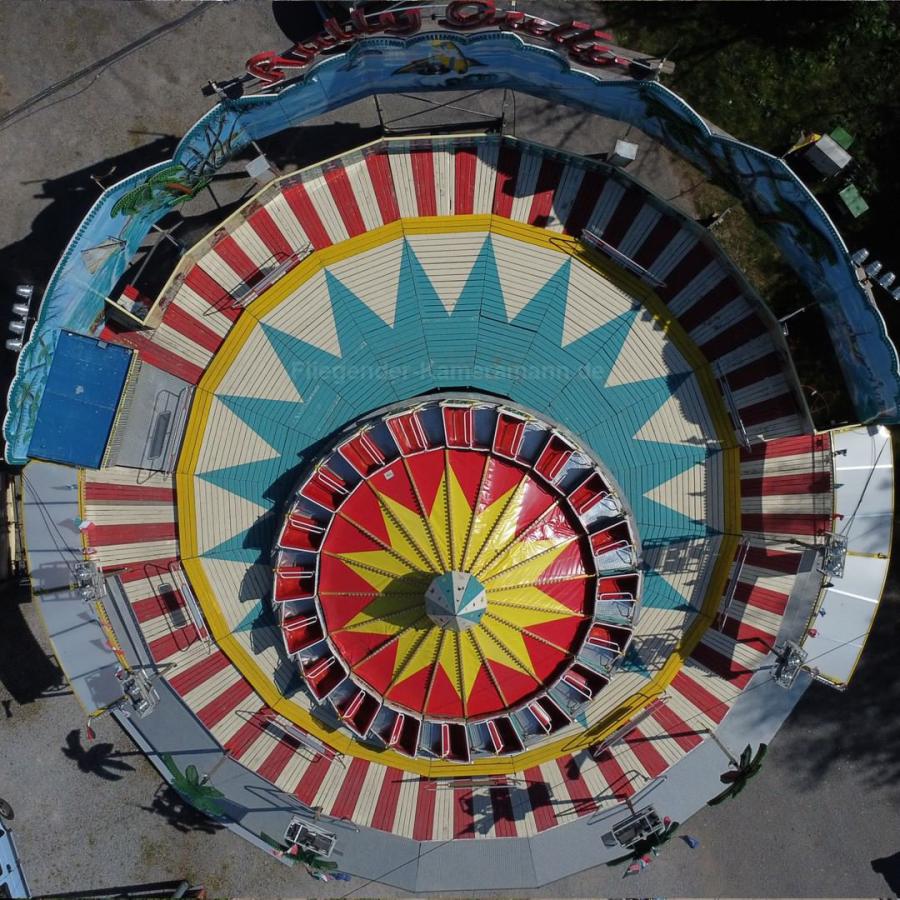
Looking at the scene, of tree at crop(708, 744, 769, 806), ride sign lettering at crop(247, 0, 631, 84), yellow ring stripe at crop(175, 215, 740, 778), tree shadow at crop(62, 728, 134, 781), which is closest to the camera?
ride sign lettering at crop(247, 0, 631, 84)

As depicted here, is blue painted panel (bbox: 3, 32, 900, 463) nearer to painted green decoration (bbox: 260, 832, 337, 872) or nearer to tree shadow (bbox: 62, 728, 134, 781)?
tree shadow (bbox: 62, 728, 134, 781)

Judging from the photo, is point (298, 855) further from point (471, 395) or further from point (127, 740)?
point (471, 395)

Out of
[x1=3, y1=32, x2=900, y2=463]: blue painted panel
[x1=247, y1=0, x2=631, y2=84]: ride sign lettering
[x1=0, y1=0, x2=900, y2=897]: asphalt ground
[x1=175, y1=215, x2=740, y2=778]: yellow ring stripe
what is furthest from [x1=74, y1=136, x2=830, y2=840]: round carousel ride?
[x1=0, y1=0, x2=900, y2=897]: asphalt ground

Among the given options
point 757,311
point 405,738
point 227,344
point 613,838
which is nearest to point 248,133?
point 227,344

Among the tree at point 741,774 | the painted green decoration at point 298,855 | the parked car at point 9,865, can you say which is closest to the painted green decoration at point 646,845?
the tree at point 741,774

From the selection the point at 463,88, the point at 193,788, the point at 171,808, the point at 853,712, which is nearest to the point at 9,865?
the point at 171,808
